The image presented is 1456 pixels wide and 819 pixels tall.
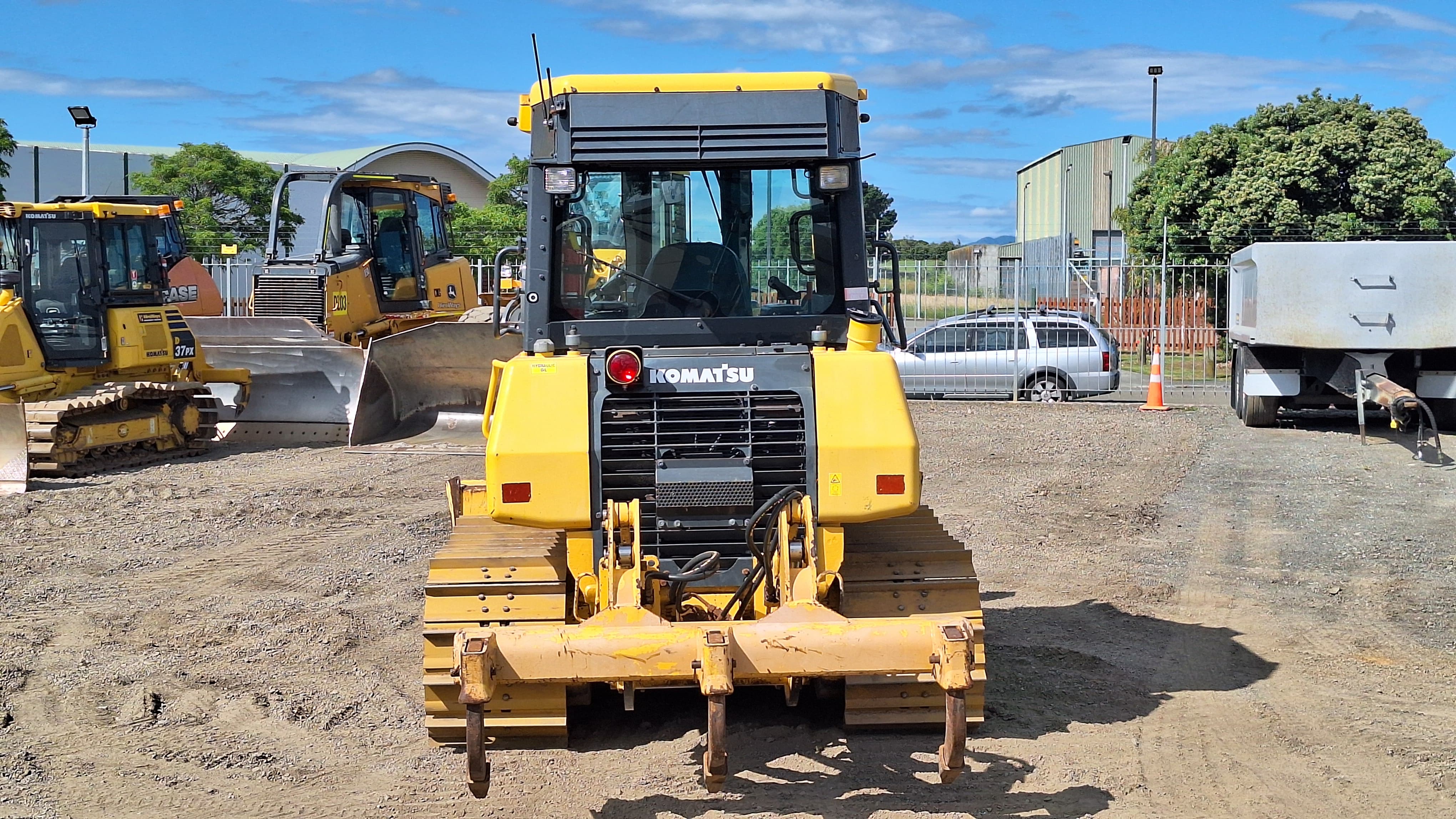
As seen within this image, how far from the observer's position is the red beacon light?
5398mm

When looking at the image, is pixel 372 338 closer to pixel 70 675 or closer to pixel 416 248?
pixel 416 248

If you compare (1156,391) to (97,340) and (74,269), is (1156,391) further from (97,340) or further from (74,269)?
(74,269)

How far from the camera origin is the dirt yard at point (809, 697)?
17.3 feet

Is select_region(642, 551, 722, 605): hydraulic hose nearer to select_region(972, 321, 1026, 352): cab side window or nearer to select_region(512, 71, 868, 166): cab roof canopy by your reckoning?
select_region(512, 71, 868, 166): cab roof canopy

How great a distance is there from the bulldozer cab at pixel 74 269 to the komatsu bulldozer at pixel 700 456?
9.74m

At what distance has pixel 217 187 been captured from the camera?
122 feet

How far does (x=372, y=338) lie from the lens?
17516 millimetres

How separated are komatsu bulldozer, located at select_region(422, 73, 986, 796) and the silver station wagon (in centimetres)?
1293

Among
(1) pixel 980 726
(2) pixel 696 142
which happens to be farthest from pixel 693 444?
(1) pixel 980 726

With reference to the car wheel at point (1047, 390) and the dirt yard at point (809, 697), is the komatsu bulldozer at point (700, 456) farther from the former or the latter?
the car wheel at point (1047, 390)

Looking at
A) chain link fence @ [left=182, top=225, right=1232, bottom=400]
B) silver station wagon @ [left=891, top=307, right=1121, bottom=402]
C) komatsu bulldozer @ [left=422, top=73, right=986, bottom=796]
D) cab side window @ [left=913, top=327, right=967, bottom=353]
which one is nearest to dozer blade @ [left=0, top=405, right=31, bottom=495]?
chain link fence @ [left=182, top=225, right=1232, bottom=400]

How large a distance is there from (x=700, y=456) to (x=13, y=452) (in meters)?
9.65

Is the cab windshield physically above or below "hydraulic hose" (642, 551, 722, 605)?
above

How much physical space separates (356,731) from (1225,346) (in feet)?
59.6
